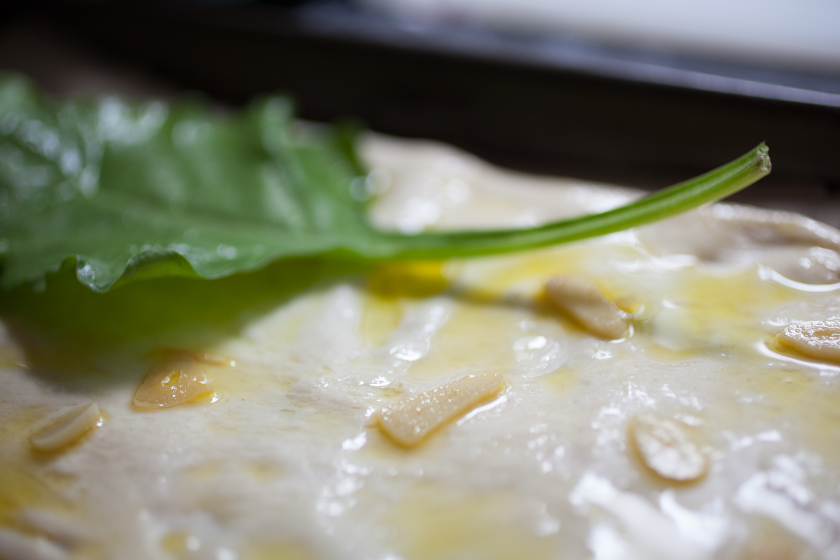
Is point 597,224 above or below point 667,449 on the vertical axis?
above

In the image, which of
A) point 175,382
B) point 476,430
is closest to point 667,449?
point 476,430

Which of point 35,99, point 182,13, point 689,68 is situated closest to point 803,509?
point 689,68

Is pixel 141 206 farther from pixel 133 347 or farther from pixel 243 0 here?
pixel 243 0

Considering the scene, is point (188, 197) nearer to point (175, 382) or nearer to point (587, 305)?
point (175, 382)

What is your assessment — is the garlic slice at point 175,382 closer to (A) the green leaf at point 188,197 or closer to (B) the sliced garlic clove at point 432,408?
(A) the green leaf at point 188,197

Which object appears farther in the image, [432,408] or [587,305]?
[587,305]

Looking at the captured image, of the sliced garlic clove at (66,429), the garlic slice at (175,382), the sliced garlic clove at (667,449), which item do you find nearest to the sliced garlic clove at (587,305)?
the sliced garlic clove at (667,449)
